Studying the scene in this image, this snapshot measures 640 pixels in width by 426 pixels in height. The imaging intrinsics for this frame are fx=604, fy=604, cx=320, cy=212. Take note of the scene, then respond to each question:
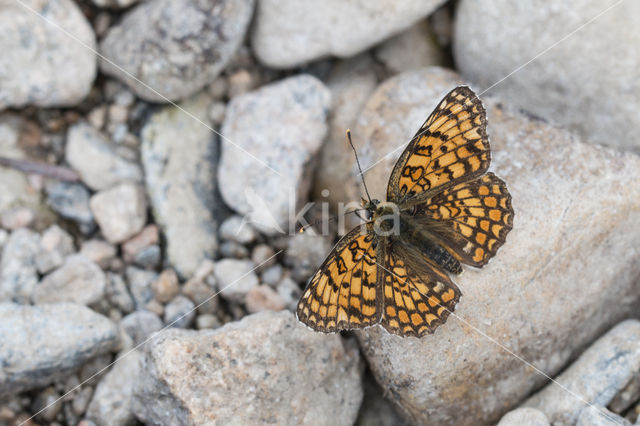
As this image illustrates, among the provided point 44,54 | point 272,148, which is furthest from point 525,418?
point 44,54

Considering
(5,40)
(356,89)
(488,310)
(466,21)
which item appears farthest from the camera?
(356,89)

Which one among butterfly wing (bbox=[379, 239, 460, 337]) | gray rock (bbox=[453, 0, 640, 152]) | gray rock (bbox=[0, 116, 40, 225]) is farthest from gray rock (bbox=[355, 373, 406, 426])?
gray rock (bbox=[0, 116, 40, 225])

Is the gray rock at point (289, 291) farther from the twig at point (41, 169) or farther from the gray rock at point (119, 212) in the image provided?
the twig at point (41, 169)

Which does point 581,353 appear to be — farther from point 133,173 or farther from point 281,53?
point 133,173

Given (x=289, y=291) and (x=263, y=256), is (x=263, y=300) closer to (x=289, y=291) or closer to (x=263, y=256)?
(x=289, y=291)

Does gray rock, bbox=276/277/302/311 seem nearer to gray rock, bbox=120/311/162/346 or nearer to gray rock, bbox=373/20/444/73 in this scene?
gray rock, bbox=120/311/162/346

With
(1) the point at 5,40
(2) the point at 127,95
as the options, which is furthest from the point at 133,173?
(1) the point at 5,40

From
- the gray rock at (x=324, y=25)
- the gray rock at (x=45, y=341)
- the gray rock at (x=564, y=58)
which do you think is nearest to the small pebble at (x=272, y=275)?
the gray rock at (x=45, y=341)
